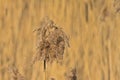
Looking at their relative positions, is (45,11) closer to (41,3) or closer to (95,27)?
(41,3)

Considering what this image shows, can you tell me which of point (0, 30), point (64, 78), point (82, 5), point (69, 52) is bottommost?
point (64, 78)

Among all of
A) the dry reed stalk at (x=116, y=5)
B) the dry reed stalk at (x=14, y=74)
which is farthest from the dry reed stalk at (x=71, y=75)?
the dry reed stalk at (x=116, y=5)

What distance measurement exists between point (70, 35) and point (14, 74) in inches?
15.4

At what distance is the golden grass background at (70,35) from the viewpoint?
197cm

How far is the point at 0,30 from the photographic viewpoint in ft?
6.49

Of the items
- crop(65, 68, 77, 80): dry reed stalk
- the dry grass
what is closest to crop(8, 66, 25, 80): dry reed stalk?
the dry grass

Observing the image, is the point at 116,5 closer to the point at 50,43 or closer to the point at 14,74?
the point at 50,43

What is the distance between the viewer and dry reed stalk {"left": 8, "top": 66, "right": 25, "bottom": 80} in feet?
6.36

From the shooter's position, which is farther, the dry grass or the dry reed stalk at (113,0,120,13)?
the dry reed stalk at (113,0,120,13)

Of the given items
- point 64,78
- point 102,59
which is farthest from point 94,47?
point 64,78

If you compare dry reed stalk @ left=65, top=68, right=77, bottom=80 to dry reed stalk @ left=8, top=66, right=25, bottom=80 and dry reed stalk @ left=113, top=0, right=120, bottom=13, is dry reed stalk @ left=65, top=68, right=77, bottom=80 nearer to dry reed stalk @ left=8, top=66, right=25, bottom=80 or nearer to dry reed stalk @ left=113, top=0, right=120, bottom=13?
dry reed stalk @ left=8, top=66, right=25, bottom=80

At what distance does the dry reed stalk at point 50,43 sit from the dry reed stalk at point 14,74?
107 mm

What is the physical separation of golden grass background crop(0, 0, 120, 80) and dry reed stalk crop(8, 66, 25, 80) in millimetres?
23

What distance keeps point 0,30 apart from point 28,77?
31 cm
